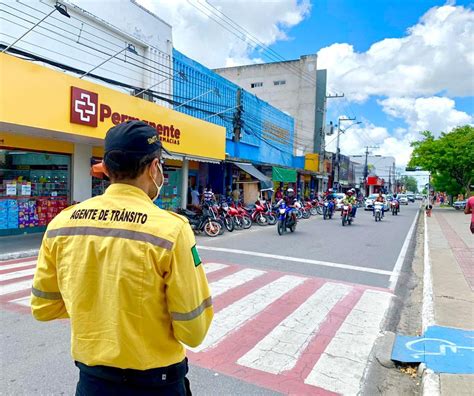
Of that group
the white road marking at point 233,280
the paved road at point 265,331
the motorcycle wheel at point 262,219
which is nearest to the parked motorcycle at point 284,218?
the motorcycle wheel at point 262,219

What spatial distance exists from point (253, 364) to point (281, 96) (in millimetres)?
39234

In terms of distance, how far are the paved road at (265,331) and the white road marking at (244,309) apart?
1 centimetres

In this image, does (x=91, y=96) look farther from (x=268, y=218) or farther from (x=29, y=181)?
(x=268, y=218)

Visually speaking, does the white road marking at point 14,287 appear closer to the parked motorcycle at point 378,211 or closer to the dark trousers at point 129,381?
the dark trousers at point 129,381

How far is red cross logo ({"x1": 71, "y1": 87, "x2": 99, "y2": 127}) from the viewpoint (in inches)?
374

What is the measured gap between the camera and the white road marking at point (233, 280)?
619cm

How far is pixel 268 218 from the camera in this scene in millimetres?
17375

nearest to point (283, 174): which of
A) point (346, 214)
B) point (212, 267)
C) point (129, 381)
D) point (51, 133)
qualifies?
point (346, 214)

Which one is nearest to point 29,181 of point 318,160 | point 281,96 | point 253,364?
point 253,364

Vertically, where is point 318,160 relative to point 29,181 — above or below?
above

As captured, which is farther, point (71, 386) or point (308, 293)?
point (308, 293)

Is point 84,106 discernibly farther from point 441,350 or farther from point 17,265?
point 441,350

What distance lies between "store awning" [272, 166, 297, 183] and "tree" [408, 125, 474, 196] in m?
14.9

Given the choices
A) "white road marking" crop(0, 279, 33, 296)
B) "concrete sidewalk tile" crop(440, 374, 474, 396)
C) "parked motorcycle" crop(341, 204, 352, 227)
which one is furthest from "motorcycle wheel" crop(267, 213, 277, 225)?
"concrete sidewalk tile" crop(440, 374, 474, 396)
